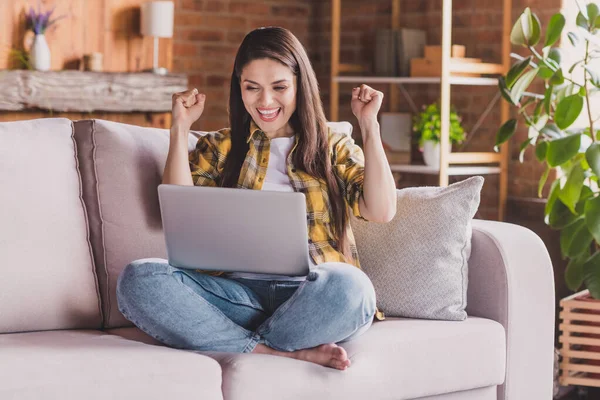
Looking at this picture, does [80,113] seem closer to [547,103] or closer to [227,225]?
[547,103]

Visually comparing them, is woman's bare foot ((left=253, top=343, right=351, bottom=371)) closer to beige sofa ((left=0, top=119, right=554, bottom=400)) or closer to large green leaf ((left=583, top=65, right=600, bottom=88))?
beige sofa ((left=0, top=119, right=554, bottom=400))

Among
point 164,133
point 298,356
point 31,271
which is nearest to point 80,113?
point 164,133

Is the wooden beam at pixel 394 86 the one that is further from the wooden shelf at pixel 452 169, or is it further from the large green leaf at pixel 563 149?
the large green leaf at pixel 563 149

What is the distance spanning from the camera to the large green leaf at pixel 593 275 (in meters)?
3.01

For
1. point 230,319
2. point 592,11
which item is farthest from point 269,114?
point 592,11

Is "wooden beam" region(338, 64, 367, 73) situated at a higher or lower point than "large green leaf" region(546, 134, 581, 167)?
higher

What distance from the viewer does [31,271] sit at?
7.14 ft

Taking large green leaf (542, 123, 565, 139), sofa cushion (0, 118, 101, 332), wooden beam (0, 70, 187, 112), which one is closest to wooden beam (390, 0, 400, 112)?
wooden beam (0, 70, 187, 112)

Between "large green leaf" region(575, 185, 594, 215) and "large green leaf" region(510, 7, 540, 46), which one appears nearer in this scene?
"large green leaf" region(575, 185, 594, 215)

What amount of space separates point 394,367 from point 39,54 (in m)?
3.31

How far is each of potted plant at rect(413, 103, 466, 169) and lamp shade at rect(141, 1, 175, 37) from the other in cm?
159

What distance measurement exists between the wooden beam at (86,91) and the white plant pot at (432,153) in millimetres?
1549

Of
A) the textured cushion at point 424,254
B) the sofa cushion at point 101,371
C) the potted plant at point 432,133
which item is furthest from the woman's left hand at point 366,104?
the potted plant at point 432,133

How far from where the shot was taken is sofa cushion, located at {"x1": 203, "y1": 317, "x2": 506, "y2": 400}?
198cm
